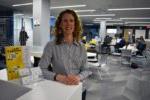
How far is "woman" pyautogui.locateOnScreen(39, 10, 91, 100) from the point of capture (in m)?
1.52

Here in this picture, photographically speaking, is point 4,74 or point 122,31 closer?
point 4,74

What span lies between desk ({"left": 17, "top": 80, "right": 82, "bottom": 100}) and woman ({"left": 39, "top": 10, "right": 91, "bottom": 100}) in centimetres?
13

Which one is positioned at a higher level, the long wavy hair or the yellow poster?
the long wavy hair

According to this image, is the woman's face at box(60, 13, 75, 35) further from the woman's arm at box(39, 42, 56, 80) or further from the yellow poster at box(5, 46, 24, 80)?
the yellow poster at box(5, 46, 24, 80)

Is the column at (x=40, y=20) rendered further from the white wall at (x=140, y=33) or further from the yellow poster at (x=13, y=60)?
the white wall at (x=140, y=33)

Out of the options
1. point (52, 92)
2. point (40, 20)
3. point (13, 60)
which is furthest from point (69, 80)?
point (40, 20)

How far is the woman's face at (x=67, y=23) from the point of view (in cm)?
153

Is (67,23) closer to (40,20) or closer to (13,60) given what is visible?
(13,60)

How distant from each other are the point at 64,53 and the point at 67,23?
0.26 meters

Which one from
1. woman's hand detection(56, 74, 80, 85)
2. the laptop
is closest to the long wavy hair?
woman's hand detection(56, 74, 80, 85)

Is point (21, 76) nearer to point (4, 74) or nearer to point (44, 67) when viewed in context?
point (44, 67)

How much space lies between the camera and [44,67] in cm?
153

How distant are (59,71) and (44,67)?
0.44ft

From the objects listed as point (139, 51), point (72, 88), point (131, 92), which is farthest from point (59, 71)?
point (139, 51)
